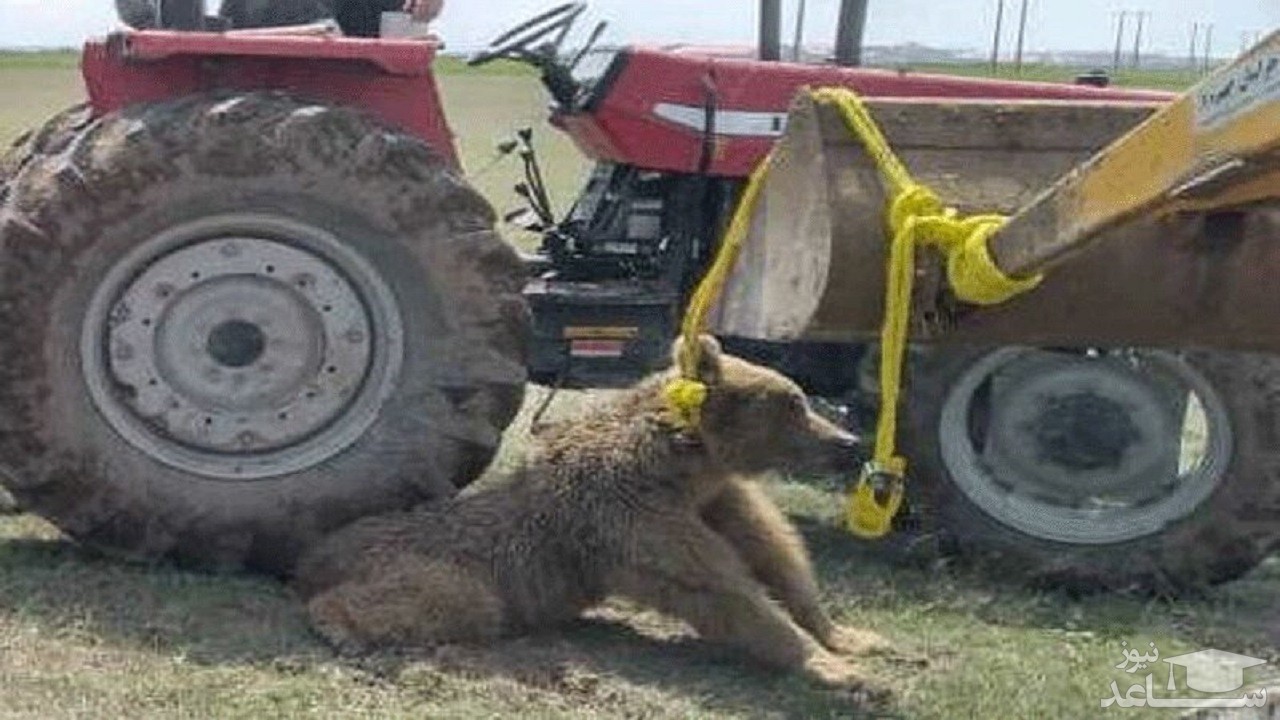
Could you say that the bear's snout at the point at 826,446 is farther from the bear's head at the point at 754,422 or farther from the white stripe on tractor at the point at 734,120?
the white stripe on tractor at the point at 734,120

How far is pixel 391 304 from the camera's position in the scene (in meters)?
5.43

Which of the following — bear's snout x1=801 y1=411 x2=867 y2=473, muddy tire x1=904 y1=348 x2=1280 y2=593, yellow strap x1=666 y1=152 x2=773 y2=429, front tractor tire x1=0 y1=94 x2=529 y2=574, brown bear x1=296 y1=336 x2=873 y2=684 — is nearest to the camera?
brown bear x1=296 y1=336 x2=873 y2=684

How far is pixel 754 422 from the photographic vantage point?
504 centimetres

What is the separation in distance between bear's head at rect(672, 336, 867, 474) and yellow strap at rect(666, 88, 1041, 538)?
43 mm

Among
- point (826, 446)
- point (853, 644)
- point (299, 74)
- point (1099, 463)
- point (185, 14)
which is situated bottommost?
point (853, 644)

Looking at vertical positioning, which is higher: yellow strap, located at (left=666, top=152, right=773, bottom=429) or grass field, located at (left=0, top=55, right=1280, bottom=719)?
yellow strap, located at (left=666, top=152, right=773, bottom=429)

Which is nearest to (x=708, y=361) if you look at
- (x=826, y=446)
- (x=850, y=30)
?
(x=826, y=446)

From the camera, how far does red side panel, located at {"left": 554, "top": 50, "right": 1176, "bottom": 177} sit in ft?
21.5

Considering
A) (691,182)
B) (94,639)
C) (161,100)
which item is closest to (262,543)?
(94,639)

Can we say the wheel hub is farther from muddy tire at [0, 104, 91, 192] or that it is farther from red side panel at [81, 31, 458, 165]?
muddy tire at [0, 104, 91, 192]

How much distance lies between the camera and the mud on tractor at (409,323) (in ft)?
16.1

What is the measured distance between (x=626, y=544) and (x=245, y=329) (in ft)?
3.89

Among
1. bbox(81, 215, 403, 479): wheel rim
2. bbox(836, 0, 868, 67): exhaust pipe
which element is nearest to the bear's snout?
bbox(81, 215, 403, 479): wheel rim

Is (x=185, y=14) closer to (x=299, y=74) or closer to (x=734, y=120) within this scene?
(x=299, y=74)
